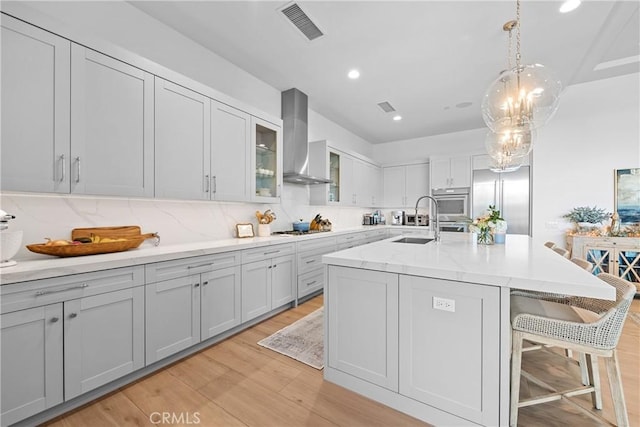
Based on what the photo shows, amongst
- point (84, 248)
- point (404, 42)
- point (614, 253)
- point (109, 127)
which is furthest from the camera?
point (614, 253)

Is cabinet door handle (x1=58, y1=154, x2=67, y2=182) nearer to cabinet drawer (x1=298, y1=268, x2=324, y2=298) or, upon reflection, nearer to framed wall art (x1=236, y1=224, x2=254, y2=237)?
framed wall art (x1=236, y1=224, x2=254, y2=237)

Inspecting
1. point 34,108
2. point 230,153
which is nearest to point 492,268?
point 230,153

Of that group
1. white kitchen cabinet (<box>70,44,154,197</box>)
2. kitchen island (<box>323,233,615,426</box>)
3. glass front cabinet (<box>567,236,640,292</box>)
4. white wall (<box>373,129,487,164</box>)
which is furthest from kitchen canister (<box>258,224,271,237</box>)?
glass front cabinet (<box>567,236,640,292</box>)

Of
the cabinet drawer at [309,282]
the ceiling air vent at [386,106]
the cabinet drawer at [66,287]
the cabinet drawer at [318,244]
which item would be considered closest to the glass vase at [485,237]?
the cabinet drawer at [318,244]

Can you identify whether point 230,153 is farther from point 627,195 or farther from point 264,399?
point 627,195

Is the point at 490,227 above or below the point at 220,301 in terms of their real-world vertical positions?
above

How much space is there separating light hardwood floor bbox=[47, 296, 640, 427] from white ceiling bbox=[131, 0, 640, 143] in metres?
2.94

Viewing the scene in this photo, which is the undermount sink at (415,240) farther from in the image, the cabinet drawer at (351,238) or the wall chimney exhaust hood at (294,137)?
the wall chimney exhaust hood at (294,137)

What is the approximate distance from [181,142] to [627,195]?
592 cm

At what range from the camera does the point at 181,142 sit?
2271mm

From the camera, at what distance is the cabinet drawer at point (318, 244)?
334 centimetres

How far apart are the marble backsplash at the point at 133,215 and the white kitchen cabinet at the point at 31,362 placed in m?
0.57

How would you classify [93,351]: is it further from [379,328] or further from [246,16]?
[246,16]

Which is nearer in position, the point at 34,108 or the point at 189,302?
the point at 34,108
